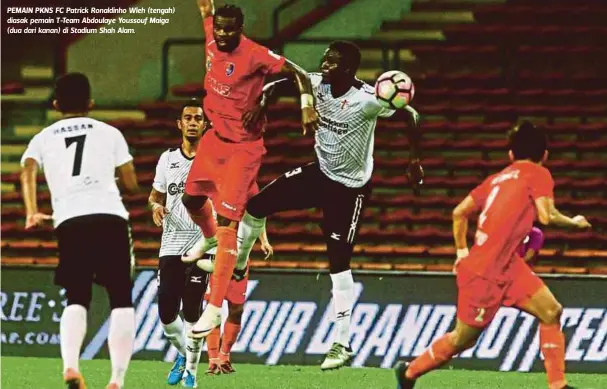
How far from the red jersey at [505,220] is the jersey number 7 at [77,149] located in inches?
91.7

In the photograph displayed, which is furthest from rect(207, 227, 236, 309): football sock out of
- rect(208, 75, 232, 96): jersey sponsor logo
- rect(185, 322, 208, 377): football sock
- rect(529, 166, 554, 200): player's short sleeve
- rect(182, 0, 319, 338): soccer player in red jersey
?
rect(529, 166, 554, 200): player's short sleeve

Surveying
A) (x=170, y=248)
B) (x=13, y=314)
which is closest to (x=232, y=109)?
(x=170, y=248)

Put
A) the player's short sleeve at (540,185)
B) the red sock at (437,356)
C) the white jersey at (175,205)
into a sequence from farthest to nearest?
1. the white jersey at (175,205)
2. the red sock at (437,356)
3. the player's short sleeve at (540,185)

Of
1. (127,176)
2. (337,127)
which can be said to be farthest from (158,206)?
(127,176)

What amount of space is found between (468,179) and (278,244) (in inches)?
90.3

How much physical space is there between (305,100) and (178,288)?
2.42 m

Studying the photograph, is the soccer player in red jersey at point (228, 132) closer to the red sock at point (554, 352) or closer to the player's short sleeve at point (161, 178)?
the player's short sleeve at point (161, 178)

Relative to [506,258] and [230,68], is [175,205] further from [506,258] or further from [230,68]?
[506,258]

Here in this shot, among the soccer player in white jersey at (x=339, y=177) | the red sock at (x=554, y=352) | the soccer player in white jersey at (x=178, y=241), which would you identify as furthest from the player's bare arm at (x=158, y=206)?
the red sock at (x=554, y=352)

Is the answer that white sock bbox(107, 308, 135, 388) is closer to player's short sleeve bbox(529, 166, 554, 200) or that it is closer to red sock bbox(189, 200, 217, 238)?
red sock bbox(189, 200, 217, 238)

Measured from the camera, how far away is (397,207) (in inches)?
639

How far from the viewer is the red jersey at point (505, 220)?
27.3ft

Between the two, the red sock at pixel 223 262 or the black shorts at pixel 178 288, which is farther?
the black shorts at pixel 178 288

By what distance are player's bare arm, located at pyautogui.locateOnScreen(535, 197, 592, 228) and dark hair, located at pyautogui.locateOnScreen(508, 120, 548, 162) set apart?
0.35m
